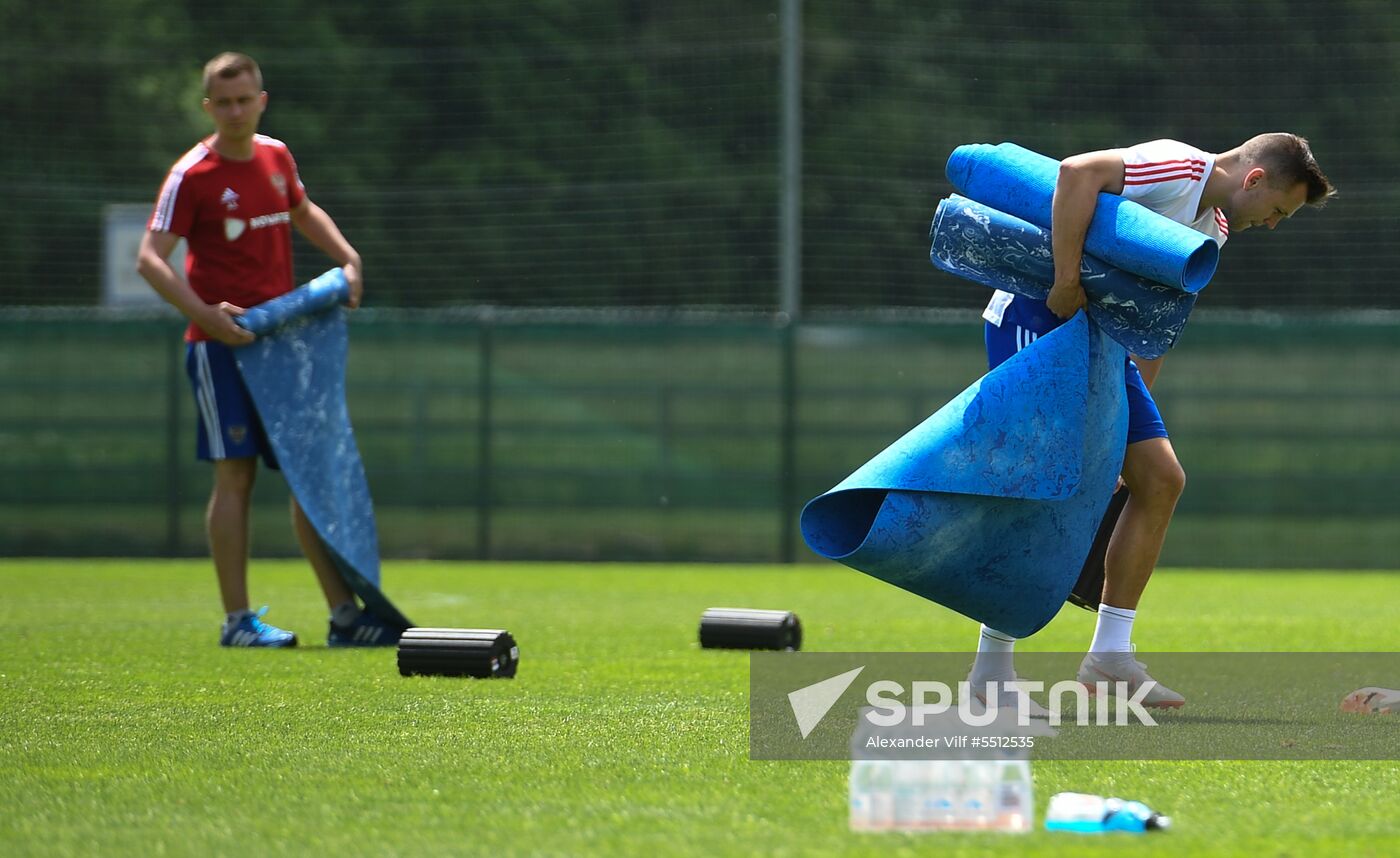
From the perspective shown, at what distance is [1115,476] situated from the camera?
4805mm

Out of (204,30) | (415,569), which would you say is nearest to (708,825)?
(415,569)

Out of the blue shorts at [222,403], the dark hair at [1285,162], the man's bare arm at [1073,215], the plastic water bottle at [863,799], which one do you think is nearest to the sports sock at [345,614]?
the blue shorts at [222,403]

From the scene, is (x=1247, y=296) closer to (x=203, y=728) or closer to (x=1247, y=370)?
(x=1247, y=370)

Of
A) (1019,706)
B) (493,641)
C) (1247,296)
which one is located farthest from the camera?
(1247,296)

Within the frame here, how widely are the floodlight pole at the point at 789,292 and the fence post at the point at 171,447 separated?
156 inches

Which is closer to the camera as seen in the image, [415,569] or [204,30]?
[415,569]

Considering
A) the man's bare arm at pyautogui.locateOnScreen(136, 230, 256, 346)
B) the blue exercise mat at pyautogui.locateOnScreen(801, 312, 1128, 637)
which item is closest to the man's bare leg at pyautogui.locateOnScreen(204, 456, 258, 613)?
the man's bare arm at pyautogui.locateOnScreen(136, 230, 256, 346)

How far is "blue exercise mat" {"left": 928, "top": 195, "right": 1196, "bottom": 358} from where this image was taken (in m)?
4.72

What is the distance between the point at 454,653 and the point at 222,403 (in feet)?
5.40

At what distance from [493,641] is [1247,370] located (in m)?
8.06

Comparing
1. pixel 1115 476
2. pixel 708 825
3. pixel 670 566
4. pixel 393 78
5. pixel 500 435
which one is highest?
pixel 393 78

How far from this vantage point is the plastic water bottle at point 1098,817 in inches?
127

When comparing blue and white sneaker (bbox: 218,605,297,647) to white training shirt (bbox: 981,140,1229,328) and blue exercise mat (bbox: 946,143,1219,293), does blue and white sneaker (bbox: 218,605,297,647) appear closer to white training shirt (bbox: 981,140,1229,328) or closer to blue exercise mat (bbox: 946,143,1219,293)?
blue exercise mat (bbox: 946,143,1219,293)

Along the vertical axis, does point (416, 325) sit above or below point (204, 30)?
below
